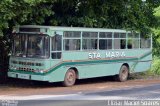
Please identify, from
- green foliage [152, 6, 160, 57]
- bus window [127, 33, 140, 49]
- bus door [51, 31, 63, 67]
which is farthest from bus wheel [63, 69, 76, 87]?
green foliage [152, 6, 160, 57]

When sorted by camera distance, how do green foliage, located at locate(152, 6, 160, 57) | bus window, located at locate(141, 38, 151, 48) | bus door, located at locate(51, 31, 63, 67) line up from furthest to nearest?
green foliage, located at locate(152, 6, 160, 57) < bus window, located at locate(141, 38, 151, 48) < bus door, located at locate(51, 31, 63, 67)

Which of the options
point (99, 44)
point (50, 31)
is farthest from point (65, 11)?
point (50, 31)

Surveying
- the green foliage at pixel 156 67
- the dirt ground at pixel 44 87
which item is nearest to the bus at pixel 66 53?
the dirt ground at pixel 44 87

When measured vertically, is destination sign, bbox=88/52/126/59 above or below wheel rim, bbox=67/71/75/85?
above

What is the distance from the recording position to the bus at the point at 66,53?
736 inches

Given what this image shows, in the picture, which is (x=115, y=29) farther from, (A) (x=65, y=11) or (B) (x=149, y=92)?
(B) (x=149, y=92)

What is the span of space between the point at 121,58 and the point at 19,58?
5.89 meters

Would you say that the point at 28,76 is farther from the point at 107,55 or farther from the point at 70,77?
the point at 107,55

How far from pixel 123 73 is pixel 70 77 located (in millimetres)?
4435

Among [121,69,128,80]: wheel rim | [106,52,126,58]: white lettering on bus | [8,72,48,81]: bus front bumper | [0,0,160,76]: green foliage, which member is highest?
[0,0,160,76]: green foliage

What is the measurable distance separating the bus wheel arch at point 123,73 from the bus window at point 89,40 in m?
2.74

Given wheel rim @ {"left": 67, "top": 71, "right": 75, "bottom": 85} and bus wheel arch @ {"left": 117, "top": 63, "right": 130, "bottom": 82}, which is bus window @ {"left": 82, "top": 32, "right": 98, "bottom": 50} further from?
bus wheel arch @ {"left": 117, "top": 63, "right": 130, "bottom": 82}

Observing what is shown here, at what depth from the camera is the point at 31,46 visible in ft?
62.5

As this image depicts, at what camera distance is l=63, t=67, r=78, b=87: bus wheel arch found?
19594 millimetres
